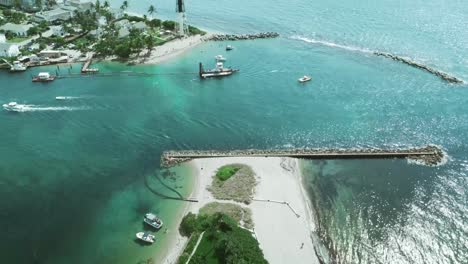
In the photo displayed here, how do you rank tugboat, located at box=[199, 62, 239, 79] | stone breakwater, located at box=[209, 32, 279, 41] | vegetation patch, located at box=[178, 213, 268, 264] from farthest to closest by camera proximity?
stone breakwater, located at box=[209, 32, 279, 41]
tugboat, located at box=[199, 62, 239, 79]
vegetation patch, located at box=[178, 213, 268, 264]

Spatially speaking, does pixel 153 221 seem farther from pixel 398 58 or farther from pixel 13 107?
pixel 398 58

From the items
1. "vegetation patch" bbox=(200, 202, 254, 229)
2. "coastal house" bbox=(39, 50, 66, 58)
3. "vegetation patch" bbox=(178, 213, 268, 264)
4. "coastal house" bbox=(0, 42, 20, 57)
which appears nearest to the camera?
"vegetation patch" bbox=(178, 213, 268, 264)

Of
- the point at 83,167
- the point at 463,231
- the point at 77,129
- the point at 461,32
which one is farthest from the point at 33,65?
the point at 461,32

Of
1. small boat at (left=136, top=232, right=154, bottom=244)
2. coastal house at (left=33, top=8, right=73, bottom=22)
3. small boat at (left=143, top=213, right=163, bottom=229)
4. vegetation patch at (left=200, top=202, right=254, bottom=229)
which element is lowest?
small boat at (left=136, top=232, right=154, bottom=244)

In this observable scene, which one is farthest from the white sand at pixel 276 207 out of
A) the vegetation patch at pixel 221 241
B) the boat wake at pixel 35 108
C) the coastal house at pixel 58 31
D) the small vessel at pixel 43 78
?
the coastal house at pixel 58 31

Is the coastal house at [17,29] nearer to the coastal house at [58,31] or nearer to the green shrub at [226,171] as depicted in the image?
the coastal house at [58,31]

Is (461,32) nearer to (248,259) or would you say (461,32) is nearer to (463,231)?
(463,231)

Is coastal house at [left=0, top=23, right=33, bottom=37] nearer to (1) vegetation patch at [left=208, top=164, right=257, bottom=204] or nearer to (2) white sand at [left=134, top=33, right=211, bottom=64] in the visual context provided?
(2) white sand at [left=134, top=33, right=211, bottom=64]

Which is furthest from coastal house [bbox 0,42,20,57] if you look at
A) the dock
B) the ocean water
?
the dock
